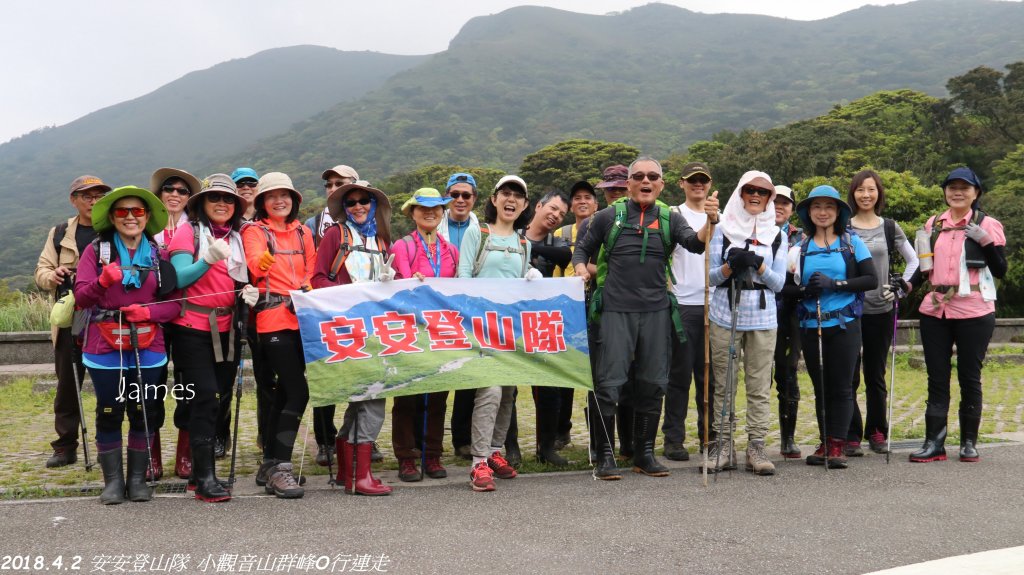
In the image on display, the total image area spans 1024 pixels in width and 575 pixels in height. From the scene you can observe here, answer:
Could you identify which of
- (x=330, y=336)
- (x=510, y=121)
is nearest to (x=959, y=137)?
(x=330, y=336)

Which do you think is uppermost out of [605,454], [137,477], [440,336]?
[440,336]

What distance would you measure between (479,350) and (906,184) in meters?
22.5

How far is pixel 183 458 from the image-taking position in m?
6.36

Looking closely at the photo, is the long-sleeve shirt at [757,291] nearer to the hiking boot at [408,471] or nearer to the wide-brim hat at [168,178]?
the hiking boot at [408,471]

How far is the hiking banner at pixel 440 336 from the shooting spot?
575cm

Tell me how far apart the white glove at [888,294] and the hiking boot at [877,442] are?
4.02ft

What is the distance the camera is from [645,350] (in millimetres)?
6199

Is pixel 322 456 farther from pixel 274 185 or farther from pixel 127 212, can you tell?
pixel 127 212

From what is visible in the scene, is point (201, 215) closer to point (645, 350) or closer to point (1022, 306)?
point (645, 350)

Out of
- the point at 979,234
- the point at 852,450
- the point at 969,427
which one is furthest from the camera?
the point at 852,450

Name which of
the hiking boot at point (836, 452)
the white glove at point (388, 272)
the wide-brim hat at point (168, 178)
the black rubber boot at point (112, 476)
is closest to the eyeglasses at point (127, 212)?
the wide-brim hat at point (168, 178)

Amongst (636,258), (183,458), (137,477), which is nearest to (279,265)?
(137,477)

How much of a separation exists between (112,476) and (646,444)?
3.62 metres

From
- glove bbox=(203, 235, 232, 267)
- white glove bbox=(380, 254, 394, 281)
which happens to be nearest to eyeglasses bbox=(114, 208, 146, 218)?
glove bbox=(203, 235, 232, 267)
